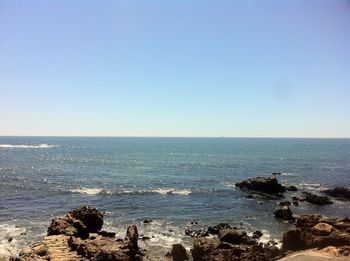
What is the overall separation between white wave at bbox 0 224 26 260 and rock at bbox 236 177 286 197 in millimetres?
47041

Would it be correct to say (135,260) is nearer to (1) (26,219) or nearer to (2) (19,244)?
(2) (19,244)

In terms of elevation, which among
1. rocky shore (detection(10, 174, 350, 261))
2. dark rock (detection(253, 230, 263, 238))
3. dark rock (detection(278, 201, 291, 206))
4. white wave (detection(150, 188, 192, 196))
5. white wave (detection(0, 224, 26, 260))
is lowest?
white wave (detection(0, 224, 26, 260))

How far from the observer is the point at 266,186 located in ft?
253

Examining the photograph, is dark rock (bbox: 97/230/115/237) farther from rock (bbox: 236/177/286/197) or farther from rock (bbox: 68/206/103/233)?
rock (bbox: 236/177/286/197)

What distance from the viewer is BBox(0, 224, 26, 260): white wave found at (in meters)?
36.9

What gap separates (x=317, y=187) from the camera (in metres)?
82.2

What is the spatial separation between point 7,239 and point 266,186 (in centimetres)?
5079

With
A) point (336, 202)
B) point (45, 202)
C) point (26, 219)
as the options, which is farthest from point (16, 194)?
point (336, 202)

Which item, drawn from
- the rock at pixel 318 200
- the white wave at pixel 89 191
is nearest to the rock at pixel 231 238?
the rock at pixel 318 200

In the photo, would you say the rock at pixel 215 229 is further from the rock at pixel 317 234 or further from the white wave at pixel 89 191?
the white wave at pixel 89 191

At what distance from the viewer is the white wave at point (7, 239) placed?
36875 mm

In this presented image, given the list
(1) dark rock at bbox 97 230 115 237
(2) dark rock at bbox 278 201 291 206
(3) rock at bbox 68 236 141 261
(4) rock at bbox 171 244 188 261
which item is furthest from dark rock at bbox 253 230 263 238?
(2) dark rock at bbox 278 201 291 206

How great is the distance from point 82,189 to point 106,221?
90.4 feet

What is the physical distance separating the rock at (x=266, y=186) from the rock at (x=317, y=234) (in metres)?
35.7
